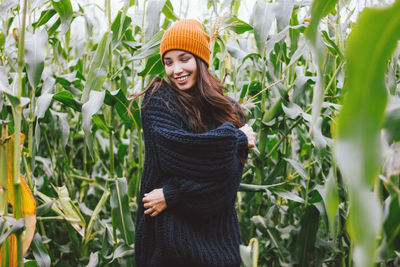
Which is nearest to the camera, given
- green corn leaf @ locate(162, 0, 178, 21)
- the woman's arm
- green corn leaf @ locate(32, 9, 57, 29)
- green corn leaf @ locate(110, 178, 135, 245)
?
the woman's arm

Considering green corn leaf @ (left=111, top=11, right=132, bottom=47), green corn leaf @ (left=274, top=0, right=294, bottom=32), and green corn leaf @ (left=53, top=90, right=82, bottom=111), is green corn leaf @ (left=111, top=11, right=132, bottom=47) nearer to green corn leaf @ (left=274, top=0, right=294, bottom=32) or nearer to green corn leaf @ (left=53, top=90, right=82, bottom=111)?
green corn leaf @ (left=53, top=90, right=82, bottom=111)

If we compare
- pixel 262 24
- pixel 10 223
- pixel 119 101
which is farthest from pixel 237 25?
pixel 10 223

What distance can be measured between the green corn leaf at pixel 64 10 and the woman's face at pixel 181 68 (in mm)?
545

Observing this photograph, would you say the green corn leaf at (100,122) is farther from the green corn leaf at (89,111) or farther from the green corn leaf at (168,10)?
the green corn leaf at (168,10)

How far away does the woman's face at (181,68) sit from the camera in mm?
1388

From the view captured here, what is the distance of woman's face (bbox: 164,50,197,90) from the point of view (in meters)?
1.39

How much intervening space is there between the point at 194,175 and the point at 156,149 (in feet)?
0.59

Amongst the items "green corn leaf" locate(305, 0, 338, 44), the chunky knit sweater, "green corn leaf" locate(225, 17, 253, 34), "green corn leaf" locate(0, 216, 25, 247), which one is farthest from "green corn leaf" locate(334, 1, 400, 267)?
"green corn leaf" locate(225, 17, 253, 34)

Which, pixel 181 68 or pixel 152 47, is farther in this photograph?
pixel 152 47

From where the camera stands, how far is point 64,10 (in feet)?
5.26

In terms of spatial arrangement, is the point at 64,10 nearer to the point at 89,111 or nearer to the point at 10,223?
the point at 89,111

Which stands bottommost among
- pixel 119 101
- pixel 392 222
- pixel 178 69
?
pixel 392 222

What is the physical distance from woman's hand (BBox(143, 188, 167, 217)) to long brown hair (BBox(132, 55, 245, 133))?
283mm

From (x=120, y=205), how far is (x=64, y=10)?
0.92 m
